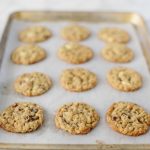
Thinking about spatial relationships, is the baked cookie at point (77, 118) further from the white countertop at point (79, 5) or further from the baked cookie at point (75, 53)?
the white countertop at point (79, 5)

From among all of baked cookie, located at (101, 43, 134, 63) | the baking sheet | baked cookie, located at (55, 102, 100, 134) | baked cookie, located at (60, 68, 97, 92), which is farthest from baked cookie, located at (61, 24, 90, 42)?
baked cookie, located at (55, 102, 100, 134)

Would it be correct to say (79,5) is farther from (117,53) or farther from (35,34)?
(117,53)

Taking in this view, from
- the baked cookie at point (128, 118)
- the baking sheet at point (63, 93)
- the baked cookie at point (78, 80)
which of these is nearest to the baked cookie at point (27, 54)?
the baking sheet at point (63, 93)

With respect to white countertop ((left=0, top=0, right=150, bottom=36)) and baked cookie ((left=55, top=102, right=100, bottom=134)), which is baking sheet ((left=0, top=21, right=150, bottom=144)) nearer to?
baked cookie ((left=55, top=102, right=100, bottom=134))

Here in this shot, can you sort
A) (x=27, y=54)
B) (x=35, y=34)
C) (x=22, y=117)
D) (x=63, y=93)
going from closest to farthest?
(x=22, y=117), (x=63, y=93), (x=27, y=54), (x=35, y=34)

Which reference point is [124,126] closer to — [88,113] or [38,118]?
[88,113]

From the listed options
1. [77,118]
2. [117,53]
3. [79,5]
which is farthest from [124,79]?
[79,5]
